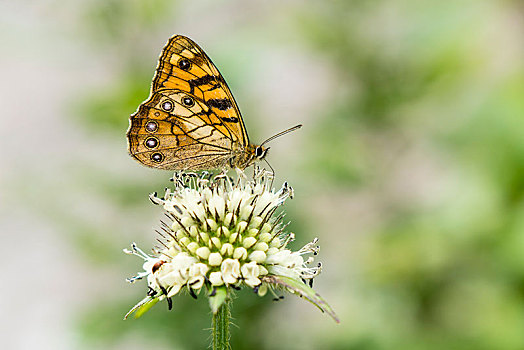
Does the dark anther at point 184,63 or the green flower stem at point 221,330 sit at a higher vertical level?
the dark anther at point 184,63

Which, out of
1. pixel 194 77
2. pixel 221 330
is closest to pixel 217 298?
pixel 221 330

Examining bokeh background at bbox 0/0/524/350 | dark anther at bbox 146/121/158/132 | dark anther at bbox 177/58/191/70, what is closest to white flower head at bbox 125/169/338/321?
dark anther at bbox 146/121/158/132

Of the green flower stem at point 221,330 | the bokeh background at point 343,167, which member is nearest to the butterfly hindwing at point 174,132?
the green flower stem at point 221,330

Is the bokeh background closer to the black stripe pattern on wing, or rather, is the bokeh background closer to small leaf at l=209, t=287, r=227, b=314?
the black stripe pattern on wing

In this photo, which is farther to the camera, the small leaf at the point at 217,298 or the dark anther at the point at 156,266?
the dark anther at the point at 156,266

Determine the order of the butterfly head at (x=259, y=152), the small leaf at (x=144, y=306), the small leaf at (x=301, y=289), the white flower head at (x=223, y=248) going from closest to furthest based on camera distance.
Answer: the small leaf at (x=301, y=289), the small leaf at (x=144, y=306), the white flower head at (x=223, y=248), the butterfly head at (x=259, y=152)

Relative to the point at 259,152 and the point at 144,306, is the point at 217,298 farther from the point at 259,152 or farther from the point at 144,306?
the point at 259,152

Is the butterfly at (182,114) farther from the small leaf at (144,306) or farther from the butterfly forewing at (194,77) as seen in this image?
the small leaf at (144,306)
